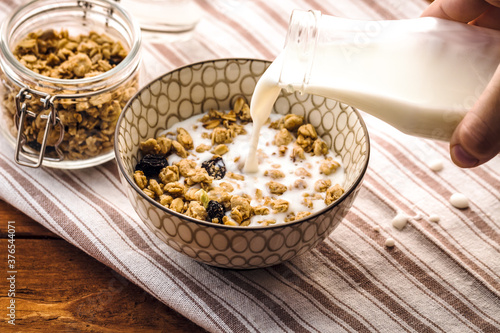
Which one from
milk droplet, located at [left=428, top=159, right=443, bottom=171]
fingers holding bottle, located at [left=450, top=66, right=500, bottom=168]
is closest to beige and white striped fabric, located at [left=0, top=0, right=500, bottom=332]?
milk droplet, located at [left=428, top=159, right=443, bottom=171]

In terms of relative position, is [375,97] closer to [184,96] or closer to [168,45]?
[184,96]

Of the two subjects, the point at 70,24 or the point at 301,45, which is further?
the point at 70,24

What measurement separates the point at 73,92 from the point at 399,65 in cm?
47

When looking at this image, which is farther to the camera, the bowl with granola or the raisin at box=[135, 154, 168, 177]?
the raisin at box=[135, 154, 168, 177]

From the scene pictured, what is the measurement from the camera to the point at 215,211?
798 mm

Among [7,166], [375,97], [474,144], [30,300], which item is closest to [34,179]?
[7,166]

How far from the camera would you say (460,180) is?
1.01 m

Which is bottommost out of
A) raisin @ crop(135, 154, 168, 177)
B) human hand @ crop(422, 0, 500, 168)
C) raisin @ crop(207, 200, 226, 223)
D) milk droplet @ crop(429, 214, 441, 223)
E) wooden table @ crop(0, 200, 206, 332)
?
wooden table @ crop(0, 200, 206, 332)

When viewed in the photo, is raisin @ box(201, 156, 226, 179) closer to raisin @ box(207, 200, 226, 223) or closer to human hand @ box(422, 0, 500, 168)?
raisin @ box(207, 200, 226, 223)

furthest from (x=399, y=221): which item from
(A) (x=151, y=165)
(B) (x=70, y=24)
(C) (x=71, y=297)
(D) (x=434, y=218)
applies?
(B) (x=70, y=24)

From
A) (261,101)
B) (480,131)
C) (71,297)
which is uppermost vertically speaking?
(480,131)

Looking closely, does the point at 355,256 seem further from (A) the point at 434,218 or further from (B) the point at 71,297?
(B) the point at 71,297

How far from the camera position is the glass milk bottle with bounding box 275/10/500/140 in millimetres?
729

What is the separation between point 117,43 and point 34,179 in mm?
267
